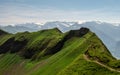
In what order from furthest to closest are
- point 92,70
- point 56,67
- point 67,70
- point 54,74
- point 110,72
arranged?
point 56,67
point 54,74
point 67,70
point 92,70
point 110,72

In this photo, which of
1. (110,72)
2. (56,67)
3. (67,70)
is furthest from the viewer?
(56,67)

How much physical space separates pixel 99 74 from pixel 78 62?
2671 centimetres

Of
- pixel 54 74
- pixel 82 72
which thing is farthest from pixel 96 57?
pixel 54 74

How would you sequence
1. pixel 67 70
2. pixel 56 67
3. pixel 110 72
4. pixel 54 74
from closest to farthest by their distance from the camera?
pixel 110 72 < pixel 67 70 < pixel 54 74 < pixel 56 67

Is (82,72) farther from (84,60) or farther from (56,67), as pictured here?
(56,67)

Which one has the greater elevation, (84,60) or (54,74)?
(84,60)

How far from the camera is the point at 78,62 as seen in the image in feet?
534

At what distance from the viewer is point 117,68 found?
143m

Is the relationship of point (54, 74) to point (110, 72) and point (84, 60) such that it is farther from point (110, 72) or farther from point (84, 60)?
point (110, 72)

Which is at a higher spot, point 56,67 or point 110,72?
point 110,72

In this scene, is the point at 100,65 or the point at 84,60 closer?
the point at 100,65

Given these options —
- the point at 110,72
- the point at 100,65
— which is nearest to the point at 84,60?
the point at 100,65

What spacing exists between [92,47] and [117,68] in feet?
155

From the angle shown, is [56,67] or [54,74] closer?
[54,74]
